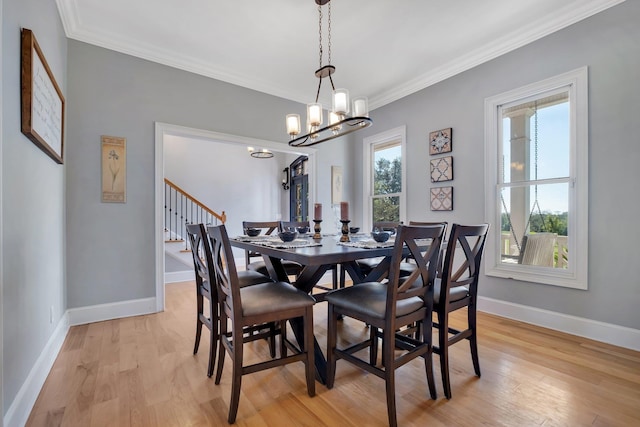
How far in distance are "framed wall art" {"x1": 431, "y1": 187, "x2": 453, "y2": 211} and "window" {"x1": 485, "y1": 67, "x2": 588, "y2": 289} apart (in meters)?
0.44

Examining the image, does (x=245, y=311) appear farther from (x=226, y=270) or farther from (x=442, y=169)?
(x=442, y=169)

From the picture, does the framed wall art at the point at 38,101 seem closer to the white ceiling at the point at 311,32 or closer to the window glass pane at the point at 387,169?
the white ceiling at the point at 311,32

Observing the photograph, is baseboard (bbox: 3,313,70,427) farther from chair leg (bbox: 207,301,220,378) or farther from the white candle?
the white candle

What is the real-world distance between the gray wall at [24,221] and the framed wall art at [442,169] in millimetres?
3745

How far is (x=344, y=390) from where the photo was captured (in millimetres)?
1760

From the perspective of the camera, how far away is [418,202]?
13.1 feet

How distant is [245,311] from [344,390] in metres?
0.78

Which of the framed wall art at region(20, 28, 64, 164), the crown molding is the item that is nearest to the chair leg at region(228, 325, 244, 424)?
the framed wall art at region(20, 28, 64, 164)

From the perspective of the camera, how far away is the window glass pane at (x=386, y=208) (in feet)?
14.4

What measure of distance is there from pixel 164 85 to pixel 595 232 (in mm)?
4504

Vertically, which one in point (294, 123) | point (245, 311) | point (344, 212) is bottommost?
point (245, 311)

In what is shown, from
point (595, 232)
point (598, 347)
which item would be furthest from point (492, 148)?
point (598, 347)

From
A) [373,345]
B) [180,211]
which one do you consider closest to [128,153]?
[373,345]

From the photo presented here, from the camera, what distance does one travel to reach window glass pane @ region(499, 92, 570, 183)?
2.78 meters
